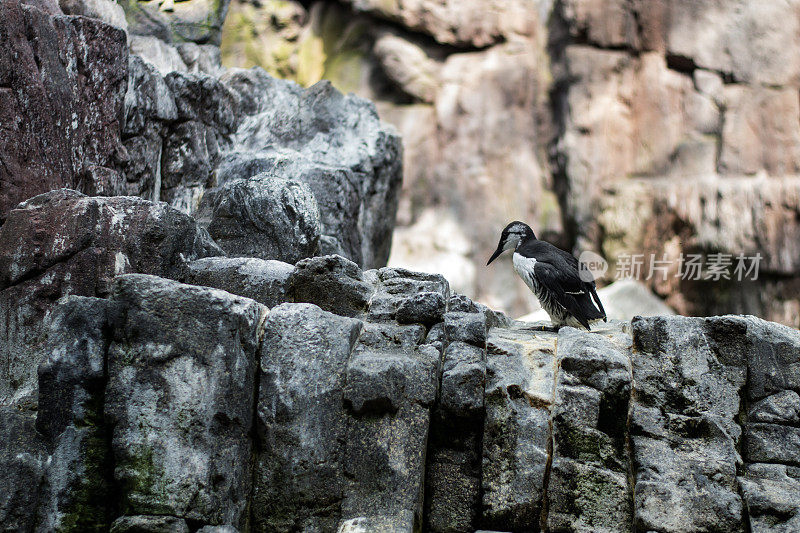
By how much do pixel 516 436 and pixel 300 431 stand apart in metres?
1.01

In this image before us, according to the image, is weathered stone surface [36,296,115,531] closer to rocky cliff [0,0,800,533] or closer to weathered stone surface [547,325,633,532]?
rocky cliff [0,0,800,533]

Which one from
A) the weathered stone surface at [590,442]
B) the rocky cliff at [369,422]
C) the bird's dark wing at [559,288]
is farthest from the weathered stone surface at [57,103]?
the weathered stone surface at [590,442]

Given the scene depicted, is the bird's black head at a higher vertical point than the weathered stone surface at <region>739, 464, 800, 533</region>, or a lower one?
higher

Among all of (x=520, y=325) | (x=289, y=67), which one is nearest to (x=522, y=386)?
(x=520, y=325)

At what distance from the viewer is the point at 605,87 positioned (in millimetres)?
12406

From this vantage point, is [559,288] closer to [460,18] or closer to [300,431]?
[300,431]

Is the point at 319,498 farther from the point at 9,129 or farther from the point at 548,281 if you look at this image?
the point at 9,129

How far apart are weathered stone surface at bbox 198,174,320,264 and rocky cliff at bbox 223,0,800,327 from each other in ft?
24.5

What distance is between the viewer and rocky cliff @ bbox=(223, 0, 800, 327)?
11305mm

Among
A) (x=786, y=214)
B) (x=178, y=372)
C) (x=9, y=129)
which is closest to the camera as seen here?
(x=178, y=372)

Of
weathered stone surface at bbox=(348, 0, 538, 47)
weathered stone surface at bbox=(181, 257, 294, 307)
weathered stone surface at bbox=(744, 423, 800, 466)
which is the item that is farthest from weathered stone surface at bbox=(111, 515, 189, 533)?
weathered stone surface at bbox=(348, 0, 538, 47)

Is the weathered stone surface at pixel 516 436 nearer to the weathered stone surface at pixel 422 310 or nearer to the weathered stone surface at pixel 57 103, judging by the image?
the weathered stone surface at pixel 422 310

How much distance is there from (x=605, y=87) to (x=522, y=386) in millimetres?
9422

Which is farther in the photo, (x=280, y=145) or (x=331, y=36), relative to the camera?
(x=331, y=36)
